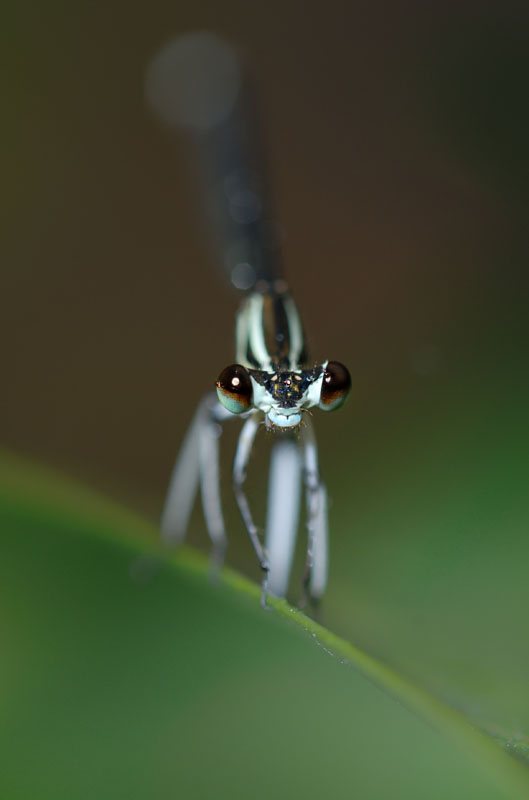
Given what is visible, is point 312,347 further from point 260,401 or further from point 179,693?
point 179,693

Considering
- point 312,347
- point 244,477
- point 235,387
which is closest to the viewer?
point 235,387

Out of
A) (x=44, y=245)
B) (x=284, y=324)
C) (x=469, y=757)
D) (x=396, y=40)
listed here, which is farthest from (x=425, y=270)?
(x=469, y=757)

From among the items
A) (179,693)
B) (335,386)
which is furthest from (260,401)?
(179,693)

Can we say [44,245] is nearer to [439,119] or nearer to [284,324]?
[284,324]

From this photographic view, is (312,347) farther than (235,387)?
Yes

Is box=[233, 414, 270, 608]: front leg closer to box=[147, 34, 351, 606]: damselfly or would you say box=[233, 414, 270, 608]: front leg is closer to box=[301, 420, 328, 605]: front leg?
box=[147, 34, 351, 606]: damselfly

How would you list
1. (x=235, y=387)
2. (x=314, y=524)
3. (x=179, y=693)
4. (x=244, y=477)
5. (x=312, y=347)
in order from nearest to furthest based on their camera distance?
(x=179, y=693) < (x=314, y=524) < (x=235, y=387) < (x=244, y=477) < (x=312, y=347)
